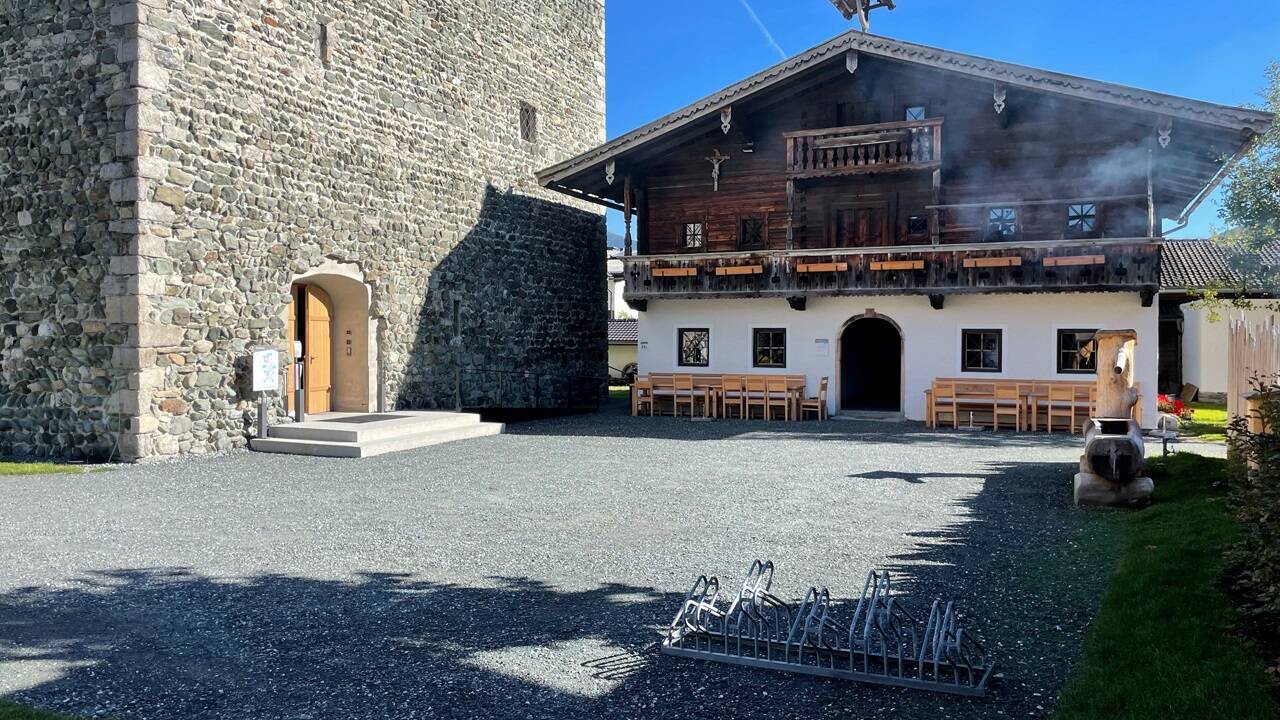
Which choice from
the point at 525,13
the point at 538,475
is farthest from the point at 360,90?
the point at 538,475

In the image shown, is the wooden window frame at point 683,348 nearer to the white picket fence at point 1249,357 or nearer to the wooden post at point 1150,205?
the wooden post at point 1150,205

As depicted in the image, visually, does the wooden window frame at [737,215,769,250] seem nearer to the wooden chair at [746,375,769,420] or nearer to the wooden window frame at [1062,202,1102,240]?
the wooden chair at [746,375,769,420]

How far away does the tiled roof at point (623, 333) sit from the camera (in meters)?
36.8

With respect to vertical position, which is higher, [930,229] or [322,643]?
[930,229]

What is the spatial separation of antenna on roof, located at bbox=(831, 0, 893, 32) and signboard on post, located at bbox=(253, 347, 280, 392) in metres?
13.4

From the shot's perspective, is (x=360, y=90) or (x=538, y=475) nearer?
(x=538, y=475)

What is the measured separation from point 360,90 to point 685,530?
11.2 meters

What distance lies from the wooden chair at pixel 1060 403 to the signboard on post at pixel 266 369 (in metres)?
12.8

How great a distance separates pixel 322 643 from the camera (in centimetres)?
470

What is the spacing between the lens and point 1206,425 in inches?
653

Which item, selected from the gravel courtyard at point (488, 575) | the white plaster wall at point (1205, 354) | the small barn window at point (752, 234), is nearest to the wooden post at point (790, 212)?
the small barn window at point (752, 234)

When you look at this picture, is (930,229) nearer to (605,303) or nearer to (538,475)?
(605,303)

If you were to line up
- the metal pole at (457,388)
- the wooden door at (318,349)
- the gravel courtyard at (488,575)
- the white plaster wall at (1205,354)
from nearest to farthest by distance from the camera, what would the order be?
the gravel courtyard at (488,575), the wooden door at (318,349), the metal pole at (457,388), the white plaster wall at (1205,354)

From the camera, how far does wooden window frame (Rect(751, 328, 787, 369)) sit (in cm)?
Result: 1870
